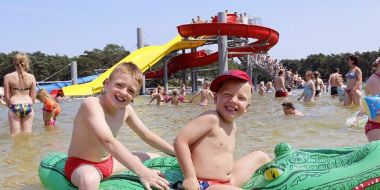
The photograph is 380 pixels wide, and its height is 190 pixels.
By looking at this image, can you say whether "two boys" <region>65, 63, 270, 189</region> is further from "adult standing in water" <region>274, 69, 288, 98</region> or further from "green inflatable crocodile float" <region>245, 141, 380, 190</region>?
"adult standing in water" <region>274, 69, 288, 98</region>

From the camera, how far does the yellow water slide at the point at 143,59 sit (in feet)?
64.7

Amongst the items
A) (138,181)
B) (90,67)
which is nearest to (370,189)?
(138,181)

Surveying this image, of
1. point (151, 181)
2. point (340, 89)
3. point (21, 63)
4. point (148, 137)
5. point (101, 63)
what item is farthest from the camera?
point (101, 63)

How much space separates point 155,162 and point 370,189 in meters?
1.27

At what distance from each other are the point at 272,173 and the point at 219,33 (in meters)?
16.0

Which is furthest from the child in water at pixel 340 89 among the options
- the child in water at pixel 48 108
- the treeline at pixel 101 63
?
the treeline at pixel 101 63

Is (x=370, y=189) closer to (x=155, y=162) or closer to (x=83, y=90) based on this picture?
(x=155, y=162)

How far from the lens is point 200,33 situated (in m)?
18.5

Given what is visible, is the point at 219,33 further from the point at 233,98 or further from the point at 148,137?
the point at 233,98

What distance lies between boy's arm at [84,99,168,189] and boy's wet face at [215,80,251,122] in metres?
0.53

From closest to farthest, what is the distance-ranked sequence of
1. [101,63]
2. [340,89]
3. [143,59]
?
[340,89] < [143,59] < [101,63]

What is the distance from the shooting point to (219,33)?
1831 cm

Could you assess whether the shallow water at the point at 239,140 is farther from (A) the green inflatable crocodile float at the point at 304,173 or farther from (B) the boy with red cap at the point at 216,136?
(B) the boy with red cap at the point at 216,136

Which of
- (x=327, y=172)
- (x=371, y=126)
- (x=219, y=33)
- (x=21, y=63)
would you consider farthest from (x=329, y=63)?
(x=327, y=172)
